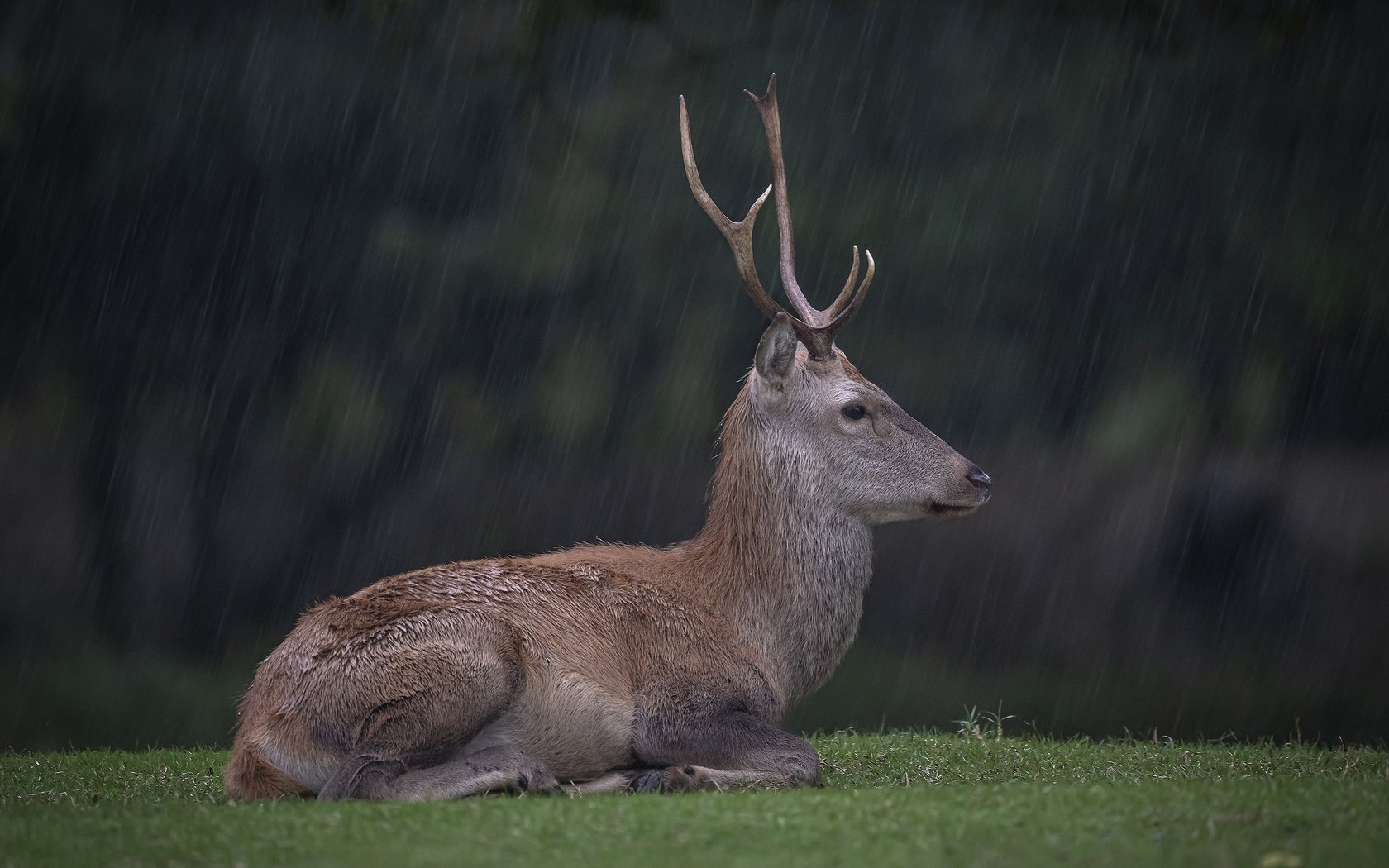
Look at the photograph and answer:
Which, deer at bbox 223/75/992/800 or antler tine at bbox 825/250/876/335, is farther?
antler tine at bbox 825/250/876/335

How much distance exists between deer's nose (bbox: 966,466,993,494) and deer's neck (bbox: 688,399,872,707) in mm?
460

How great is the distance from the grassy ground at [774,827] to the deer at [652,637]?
1.19 ft

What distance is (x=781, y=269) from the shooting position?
6129mm

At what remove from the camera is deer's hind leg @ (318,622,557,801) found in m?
4.60

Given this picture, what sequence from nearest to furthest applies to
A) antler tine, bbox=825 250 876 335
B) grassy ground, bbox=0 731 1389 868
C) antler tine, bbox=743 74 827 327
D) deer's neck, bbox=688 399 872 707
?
1. grassy ground, bbox=0 731 1389 868
2. deer's neck, bbox=688 399 872 707
3. antler tine, bbox=825 250 876 335
4. antler tine, bbox=743 74 827 327

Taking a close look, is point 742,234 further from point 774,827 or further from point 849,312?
point 774,827

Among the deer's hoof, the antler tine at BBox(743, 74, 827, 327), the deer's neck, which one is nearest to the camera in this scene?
the deer's hoof

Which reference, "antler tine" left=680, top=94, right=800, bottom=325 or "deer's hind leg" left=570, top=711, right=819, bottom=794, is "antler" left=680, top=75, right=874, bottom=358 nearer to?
"antler tine" left=680, top=94, right=800, bottom=325

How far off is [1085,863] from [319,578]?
6831 millimetres

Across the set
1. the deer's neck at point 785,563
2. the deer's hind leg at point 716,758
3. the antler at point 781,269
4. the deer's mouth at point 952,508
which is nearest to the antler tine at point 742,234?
the antler at point 781,269

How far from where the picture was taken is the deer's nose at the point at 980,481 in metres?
5.80

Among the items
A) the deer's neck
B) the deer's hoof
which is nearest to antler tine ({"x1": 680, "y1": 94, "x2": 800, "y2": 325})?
the deer's neck

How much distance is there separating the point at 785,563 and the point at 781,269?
1.27 metres

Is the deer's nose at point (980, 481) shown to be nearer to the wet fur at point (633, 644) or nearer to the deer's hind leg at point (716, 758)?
the wet fur at point (633, 644)
